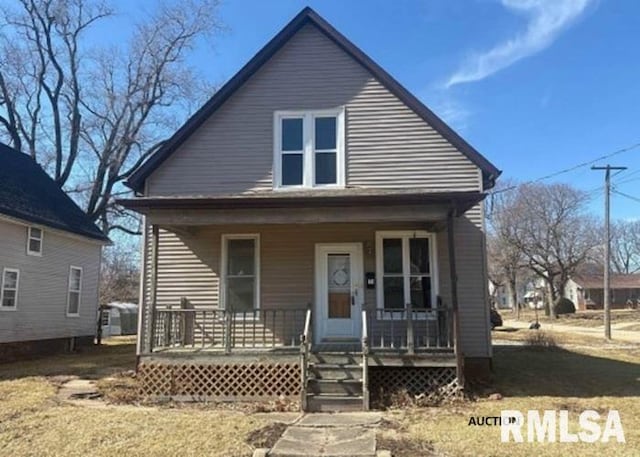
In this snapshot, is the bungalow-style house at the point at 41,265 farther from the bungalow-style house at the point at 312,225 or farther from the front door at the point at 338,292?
the front door at the point at 338,292

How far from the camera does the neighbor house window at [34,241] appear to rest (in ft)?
54.4

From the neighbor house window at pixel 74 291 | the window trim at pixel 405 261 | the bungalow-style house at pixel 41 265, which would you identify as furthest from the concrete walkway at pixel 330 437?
the neighbor house window at pixel 74 291

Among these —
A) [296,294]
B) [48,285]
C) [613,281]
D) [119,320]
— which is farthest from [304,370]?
[613,281]

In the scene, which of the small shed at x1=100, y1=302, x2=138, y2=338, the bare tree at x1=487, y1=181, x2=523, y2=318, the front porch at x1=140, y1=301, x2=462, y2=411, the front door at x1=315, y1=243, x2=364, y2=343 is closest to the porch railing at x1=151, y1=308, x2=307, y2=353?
the front door at x1=315, y1=243, x2=364, y2=343

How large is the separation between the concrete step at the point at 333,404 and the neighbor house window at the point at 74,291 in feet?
44.1

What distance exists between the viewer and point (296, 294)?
1153 centimetres

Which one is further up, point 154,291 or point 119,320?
point 154,291

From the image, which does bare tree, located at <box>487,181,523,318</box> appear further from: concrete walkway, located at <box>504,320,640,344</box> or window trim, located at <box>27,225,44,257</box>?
window trim, located at <box>27,225,44,257</box>

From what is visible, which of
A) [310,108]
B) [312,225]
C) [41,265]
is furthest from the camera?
[41,265]

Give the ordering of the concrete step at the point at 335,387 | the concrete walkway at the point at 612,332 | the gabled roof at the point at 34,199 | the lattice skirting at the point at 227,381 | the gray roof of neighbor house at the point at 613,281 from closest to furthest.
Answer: the concrete step at the point at 335,387 → the lattice skirting at the point at 227,381 → the gabled roof at the point at 34,199 → the concrete walkway at the point at 612,332 → the gray roof of neighbor house at the point at 613,281

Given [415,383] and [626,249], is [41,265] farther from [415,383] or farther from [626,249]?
[626,249]

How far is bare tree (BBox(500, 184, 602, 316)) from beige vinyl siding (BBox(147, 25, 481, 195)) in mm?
39246

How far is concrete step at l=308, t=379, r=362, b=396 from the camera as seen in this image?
9.05 metres

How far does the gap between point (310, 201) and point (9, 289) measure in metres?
10.9
